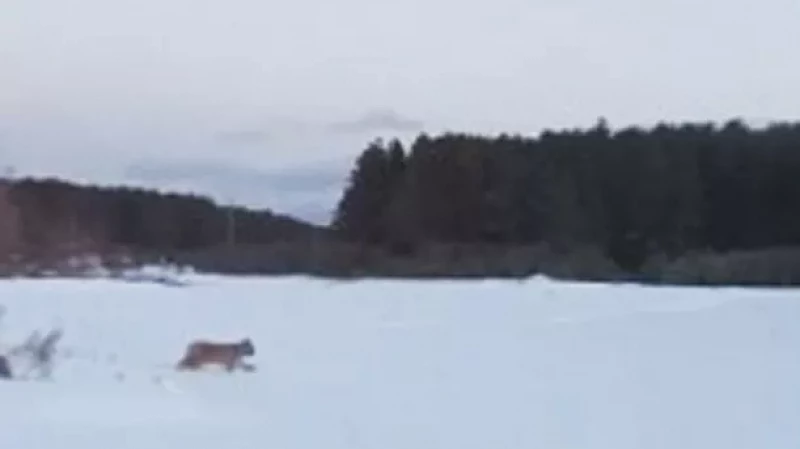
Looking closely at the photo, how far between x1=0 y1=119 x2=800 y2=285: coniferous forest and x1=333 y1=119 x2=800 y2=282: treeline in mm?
76

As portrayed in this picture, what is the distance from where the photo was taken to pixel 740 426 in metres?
10.1

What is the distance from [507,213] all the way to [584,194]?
13.7 ft

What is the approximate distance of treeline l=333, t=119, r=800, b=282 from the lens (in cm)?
6406

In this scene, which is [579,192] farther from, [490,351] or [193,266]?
[490,351]

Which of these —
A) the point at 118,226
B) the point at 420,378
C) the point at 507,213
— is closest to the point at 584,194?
the point at 507,213

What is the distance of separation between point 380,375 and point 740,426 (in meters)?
4.45

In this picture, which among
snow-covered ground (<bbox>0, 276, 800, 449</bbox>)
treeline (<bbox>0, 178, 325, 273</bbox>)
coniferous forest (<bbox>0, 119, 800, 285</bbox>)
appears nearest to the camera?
snow-covered ground (<bbox>0, 276, 800, 449</bbox>)

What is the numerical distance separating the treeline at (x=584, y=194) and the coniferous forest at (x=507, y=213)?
0.25 feet

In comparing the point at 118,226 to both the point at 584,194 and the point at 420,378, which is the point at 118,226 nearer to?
the point at 584,194

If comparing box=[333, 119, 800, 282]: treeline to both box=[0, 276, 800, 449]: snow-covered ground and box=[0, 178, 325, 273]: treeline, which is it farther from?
box=[0, 276, 800, 449]: snow-covered ground

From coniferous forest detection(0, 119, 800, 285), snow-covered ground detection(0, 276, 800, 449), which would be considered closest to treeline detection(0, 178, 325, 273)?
coniferous forest detection(0, 119, 800, 285)

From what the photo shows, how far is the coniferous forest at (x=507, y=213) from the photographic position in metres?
53.0

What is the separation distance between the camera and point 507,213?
216ft

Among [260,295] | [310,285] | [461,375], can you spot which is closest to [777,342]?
[461,375]
